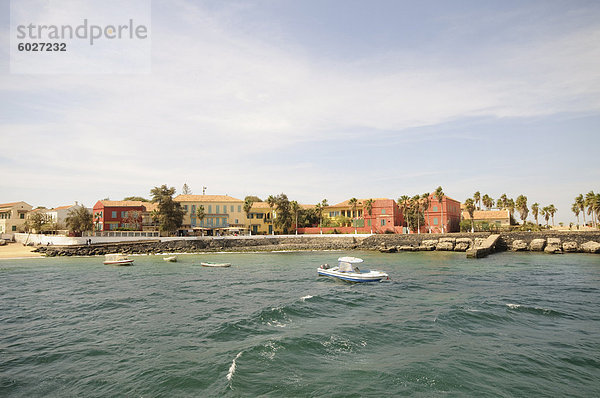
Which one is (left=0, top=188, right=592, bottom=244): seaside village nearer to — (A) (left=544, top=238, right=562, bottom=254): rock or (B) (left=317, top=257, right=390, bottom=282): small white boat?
(A) (left=544, top=238, right=562, bottom=254): rock

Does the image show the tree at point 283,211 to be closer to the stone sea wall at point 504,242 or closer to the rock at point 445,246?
the stone sea wall at point 504,242

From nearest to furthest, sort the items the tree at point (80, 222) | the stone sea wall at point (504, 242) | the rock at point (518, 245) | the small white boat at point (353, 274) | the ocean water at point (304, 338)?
1. the ocean water at point (304, 338)
2. the small white boat at point (353, 274)
3. the stone sea wall at point (504, 242)
4. the rock at point (518, 245)
5. the tree at point (80, 222)

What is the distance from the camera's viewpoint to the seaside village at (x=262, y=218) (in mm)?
74250

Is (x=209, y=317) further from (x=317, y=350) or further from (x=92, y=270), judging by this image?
(x=92, y=270)

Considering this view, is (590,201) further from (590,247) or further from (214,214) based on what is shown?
(214,214)

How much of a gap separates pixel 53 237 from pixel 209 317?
62.6 metres

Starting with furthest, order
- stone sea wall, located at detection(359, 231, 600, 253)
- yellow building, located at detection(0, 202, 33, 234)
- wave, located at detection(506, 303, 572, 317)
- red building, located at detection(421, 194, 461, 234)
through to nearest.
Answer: yellow building, located at detection(0, 202, 33, 234) < red building, located at detection(421, 194, 461, 234) < stone sea wall, located at detection(359, 231, 600, 253) < wave, located at detection(506, 303, 572, 317)

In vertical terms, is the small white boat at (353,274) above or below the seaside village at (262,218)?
below

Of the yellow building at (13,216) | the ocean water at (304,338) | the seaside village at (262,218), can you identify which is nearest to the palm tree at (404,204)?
the seaside village at (262,218)

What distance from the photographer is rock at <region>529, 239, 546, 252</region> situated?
177 feet

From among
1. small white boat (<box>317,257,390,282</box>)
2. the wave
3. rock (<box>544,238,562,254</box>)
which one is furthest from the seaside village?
the wave

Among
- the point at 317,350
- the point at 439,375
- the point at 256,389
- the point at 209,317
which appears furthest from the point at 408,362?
the point at 209,317

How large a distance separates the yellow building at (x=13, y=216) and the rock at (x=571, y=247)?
399 feet

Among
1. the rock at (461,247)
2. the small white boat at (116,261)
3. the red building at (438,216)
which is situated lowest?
the rock at (461,247)
